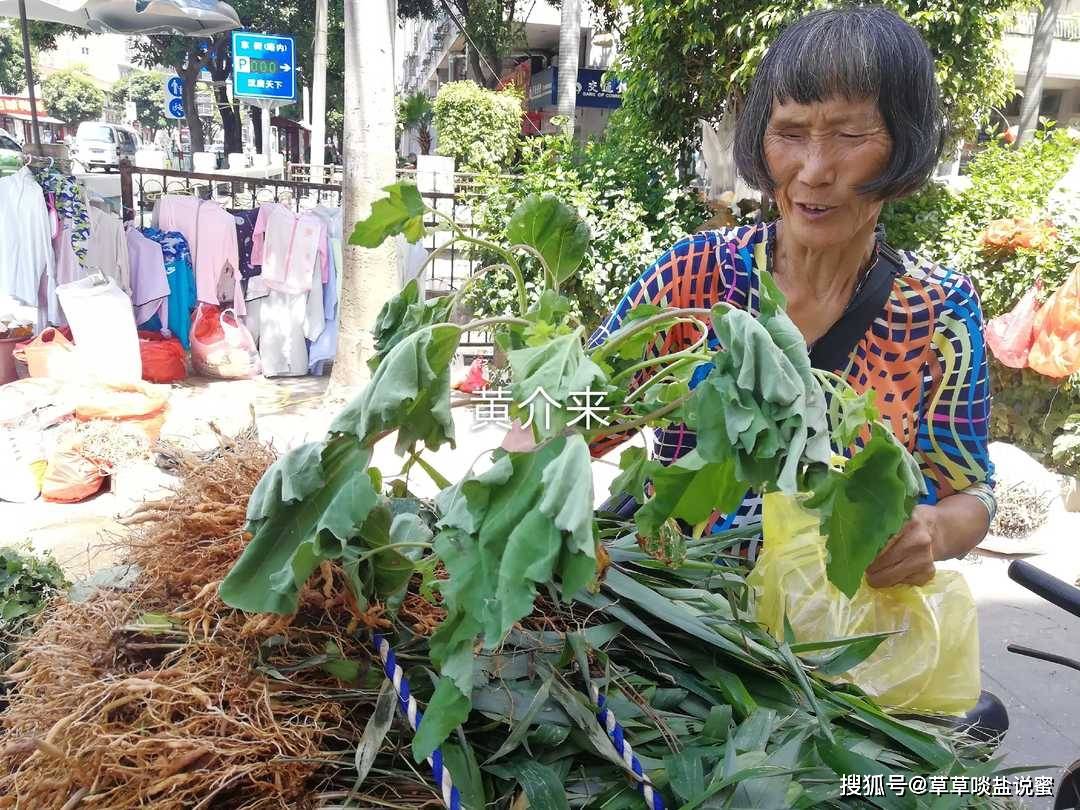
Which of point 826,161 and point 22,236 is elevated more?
point 826,161

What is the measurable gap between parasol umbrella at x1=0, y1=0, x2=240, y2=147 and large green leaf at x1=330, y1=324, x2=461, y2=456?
830 centimetres

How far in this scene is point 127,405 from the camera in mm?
5301

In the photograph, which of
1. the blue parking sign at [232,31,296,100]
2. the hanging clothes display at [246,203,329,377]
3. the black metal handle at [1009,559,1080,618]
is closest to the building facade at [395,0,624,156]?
the blue parking sign at [232,31,296,100]

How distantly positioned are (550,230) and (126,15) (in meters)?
9.26

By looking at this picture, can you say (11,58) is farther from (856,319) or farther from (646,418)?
(646,418)

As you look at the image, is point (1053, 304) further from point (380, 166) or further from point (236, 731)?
point (236, 731)

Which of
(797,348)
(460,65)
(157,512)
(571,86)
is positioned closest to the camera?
(797,348)

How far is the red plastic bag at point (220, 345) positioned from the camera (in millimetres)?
7594

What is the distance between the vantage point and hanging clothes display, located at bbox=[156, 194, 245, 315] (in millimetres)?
7383

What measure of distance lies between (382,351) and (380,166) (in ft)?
17.7

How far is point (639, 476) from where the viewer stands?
1.02 m

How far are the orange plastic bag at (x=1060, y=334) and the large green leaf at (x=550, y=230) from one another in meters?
4.74

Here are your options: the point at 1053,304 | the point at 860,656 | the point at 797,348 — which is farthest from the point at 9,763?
the point at 1053,304

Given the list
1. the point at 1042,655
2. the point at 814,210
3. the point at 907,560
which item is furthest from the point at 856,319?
the point at 1042,655
